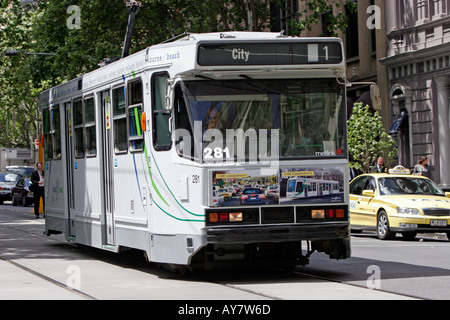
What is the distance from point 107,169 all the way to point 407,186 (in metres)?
9.02

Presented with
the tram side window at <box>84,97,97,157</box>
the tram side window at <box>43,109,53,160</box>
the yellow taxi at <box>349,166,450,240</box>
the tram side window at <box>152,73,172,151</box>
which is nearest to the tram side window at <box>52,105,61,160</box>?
the tram side window at <box>43,109,53,160</box>

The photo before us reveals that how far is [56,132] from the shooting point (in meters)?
18.0

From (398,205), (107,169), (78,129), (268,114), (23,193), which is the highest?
(78,129)

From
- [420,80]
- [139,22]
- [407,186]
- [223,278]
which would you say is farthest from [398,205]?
[139,22]

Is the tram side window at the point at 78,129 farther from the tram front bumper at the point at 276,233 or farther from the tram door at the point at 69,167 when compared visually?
the tram front bumper at the point at 276,233

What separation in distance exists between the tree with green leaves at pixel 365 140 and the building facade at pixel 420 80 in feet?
8.02

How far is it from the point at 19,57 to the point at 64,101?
40.5m

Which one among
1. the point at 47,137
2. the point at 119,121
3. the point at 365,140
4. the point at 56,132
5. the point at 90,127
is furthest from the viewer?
the point at 365,140

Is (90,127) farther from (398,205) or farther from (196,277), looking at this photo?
(398,205)

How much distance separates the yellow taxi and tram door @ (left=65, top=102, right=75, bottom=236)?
7021mm

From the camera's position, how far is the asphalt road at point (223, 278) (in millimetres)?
10656

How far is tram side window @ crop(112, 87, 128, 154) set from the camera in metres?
13.8
